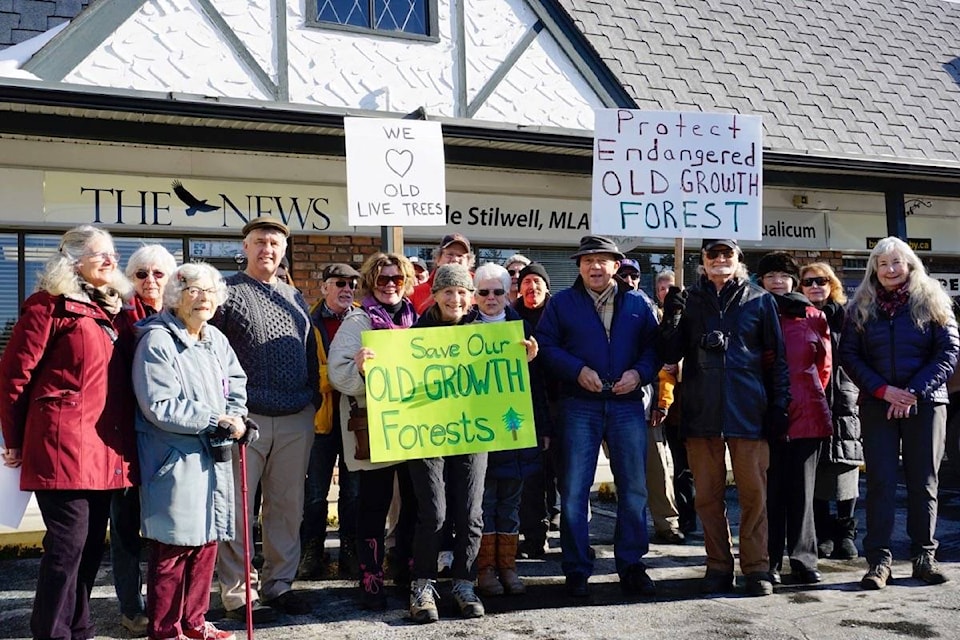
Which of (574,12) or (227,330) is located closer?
(227,330)

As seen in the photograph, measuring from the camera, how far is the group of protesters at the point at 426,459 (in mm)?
3961

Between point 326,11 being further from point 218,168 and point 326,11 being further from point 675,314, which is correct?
point 675,314

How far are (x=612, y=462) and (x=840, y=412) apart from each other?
163 centimetres

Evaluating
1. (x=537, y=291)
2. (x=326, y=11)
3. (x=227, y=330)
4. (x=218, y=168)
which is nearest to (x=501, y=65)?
(x=326, y=11)

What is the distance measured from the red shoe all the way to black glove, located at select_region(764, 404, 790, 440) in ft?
9.64

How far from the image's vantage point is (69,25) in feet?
23.2

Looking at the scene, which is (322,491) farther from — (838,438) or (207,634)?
(838,438)

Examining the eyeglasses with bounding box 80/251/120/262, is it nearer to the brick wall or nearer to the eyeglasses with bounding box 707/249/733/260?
the eyeglasses with bounding box 707/249/733/260

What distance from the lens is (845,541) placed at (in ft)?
19.4

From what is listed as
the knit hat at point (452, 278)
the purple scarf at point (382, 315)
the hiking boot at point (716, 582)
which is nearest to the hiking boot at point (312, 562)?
the purple scarf at point (382, 315)

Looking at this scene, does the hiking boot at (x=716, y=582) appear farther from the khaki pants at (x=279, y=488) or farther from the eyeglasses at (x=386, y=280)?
the eyeglasses at (x=386, y=280)

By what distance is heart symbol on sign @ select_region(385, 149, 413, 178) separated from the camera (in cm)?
616

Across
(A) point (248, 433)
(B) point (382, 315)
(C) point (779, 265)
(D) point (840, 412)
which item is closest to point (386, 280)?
(B) point (382, 315)

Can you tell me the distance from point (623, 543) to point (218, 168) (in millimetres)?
4882
